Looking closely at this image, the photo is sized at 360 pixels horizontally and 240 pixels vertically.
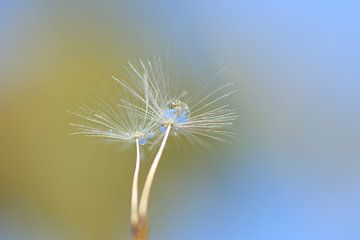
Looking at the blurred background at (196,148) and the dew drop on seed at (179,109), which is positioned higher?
the blurred background at (196,148)

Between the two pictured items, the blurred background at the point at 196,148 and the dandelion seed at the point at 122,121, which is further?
the blurred background at the point at 196,148

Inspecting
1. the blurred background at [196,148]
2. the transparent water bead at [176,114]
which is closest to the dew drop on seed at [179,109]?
the transparent water bead at [176,114]

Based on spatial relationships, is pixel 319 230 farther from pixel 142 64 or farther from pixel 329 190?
pixel 142 64

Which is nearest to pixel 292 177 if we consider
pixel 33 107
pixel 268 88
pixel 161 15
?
pixel 268 88

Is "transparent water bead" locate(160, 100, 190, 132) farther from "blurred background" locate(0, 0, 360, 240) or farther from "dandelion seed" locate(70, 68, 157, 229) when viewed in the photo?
"blurred background" locate(0, 0, 360, 240)

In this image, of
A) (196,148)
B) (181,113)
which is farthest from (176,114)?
(196,148)

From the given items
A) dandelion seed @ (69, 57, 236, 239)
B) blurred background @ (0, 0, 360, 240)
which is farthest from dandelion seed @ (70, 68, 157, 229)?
blurred background @ (0, 0, 360, 240)

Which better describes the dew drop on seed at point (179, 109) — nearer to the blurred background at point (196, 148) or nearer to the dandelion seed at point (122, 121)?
the dandelion seed at point (122, 121)

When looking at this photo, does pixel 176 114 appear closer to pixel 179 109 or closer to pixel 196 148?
pixel 179 109
